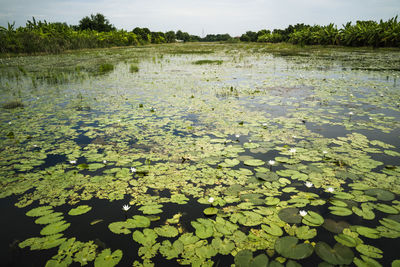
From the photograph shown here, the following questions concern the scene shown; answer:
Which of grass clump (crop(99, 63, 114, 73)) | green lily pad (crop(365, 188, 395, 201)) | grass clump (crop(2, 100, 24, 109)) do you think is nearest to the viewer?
green lily pad (crop(365, 188, 395, 201))

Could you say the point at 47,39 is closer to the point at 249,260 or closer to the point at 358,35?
the point at 249,260

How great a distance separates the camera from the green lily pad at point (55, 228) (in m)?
2.36

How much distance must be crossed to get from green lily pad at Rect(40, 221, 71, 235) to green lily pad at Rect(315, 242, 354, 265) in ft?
8.79

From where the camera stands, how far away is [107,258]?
6.79 feet

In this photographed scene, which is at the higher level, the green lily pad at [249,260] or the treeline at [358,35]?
the treeline at [358,35]

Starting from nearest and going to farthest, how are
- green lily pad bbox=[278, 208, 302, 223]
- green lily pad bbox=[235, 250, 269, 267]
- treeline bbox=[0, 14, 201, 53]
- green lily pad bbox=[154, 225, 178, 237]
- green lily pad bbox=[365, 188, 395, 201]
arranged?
1. green lily pad bbox=[235, 250, 269, 267]
2. green lily pad bbox=[154, 225, 178, 237]
3. green lily pad bbox=[278, 208, 302, 223]
4. green lily pad bbox=[365, 188, 395, 201]
5. treeline bbox=[0, 14, 201, 53]

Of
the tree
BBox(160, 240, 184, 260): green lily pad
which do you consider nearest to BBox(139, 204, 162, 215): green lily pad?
BBox(160, 240, 184, 260): green lily pad

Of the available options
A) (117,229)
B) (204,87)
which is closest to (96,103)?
(204,87)

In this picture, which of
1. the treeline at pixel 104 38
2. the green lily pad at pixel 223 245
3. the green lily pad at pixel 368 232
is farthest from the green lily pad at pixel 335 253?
the treeline at pixel 104 38

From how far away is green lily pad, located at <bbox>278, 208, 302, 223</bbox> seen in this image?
7.98 ft

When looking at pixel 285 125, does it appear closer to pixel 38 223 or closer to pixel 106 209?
pixel 106 209

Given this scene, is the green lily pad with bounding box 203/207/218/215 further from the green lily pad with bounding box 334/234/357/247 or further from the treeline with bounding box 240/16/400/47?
the treeline with bounding box 240/16/400/47

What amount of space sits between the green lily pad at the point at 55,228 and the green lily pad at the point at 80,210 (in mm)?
148

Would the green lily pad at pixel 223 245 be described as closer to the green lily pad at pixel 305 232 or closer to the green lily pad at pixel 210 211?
the green lily pad at pixel 210 211
